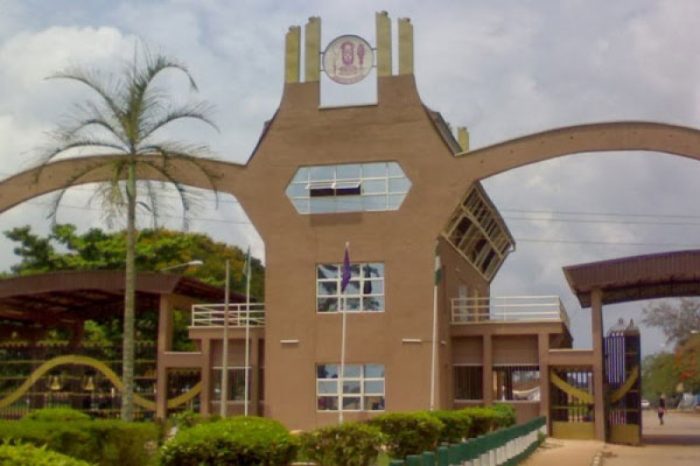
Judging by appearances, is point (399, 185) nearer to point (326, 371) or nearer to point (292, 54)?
point (292, 54)

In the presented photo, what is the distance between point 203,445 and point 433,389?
19.9 metres

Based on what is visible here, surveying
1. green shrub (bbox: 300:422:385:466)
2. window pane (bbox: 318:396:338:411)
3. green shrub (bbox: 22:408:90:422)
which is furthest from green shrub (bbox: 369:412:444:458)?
window pane (bbox: 318:396:338:411)

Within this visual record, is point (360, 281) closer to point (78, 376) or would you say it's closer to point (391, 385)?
point (391, 385)

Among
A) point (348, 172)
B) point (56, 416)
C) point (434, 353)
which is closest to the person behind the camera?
point (56, 416)

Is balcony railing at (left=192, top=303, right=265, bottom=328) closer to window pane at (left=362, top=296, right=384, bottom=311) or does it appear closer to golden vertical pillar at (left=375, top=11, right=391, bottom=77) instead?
window pane at (left=362, top=296, right=384, bottom=311)

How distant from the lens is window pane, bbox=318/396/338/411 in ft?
119

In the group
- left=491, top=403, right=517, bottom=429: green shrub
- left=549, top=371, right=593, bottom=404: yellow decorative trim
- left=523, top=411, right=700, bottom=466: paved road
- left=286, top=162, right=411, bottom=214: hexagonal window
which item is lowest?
left=523, top=411, right=700, bottom=466: paved road

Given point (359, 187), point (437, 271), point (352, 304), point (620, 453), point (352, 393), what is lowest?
point (620, 453)

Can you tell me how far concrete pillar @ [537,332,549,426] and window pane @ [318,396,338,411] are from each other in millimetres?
7079

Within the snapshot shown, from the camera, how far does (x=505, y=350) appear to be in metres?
37.2

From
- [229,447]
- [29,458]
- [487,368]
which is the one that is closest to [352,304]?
[487,368]

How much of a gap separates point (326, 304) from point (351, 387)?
302 centimetres

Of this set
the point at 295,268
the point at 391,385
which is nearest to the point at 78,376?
the point at 295,268

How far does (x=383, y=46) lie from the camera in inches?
1444
